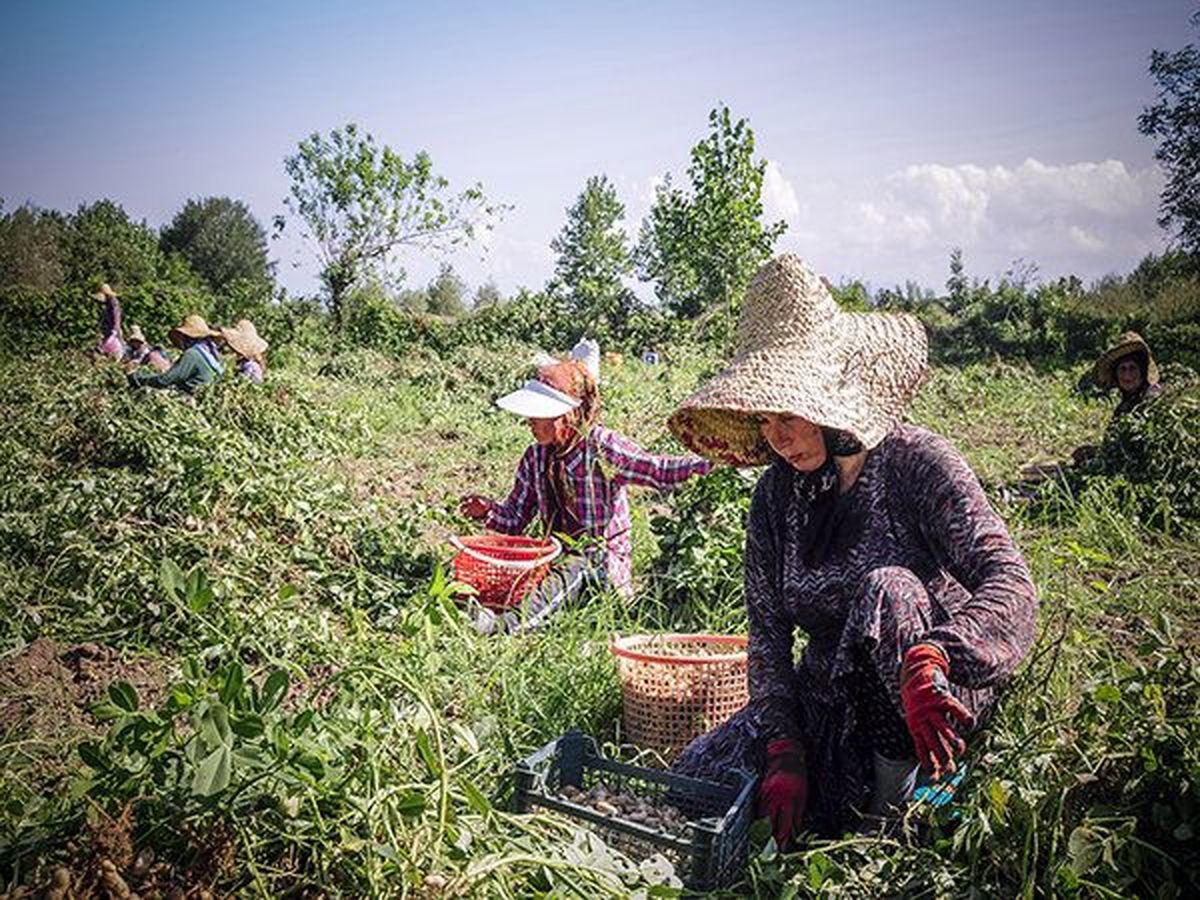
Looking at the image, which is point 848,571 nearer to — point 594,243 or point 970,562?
point 970,562

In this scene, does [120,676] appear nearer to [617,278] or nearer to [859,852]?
[859,852]

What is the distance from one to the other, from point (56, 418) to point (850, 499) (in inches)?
Result: 202

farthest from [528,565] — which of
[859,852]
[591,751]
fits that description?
[859,852]

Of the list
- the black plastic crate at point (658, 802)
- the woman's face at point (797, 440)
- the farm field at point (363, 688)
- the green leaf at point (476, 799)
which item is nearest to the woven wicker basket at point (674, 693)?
the farm field at point (363, 688)

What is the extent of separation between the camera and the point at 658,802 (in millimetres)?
1895

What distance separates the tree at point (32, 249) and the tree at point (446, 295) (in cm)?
1854

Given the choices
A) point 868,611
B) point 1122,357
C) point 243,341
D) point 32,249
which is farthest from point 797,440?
point 32,249

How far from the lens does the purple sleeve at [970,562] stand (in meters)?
1.64

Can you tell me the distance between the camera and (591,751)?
2.02 m

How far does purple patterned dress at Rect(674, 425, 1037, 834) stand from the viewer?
1704 mm

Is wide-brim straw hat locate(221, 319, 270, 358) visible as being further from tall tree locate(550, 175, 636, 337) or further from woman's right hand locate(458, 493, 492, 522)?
tall tree locate(550, 175, 636, 337)

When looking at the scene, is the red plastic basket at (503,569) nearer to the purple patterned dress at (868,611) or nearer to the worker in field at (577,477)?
the worker in field at (577,477)

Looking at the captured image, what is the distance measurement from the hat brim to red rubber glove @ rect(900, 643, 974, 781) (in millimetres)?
504

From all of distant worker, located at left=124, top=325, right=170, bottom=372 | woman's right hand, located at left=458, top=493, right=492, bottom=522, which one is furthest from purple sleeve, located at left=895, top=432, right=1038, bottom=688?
distant worker, located at left=124, top=325, right=170, bottom=372
